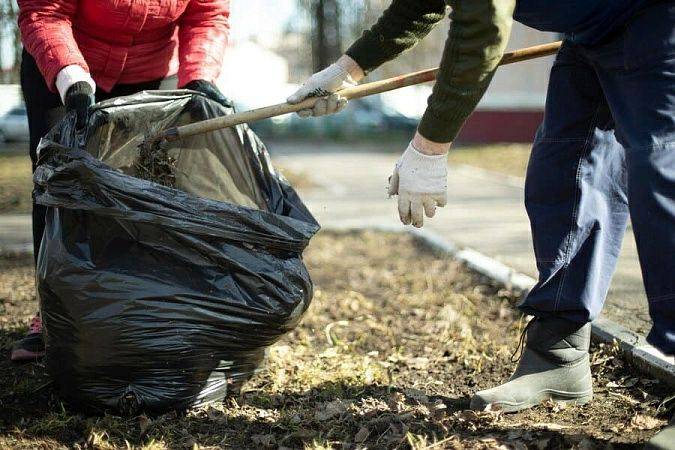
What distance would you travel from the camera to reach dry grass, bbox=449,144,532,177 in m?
10.6

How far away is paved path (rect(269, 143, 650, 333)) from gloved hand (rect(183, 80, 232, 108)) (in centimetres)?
175

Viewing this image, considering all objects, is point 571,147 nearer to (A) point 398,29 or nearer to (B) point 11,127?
(A) point 398,29

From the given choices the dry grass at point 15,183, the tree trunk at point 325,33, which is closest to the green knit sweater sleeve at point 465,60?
the dry grass at point 15,183

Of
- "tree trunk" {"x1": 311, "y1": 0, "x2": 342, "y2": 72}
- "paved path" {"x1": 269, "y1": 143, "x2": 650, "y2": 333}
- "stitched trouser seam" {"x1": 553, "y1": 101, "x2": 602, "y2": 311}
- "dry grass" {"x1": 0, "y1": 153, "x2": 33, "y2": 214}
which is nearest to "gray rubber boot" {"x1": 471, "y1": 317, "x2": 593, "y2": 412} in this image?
"stitched trouser seam" {"x1": 553, "y1": 101, "x2": 602, "y2": 311}

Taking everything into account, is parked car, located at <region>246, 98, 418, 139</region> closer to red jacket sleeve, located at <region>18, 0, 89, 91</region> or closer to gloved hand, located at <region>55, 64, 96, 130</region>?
red jacket sleeve, located at <region>18, 0, 89, 91</region>

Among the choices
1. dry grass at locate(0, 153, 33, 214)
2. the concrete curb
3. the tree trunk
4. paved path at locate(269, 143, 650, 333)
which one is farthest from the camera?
the tree trunk

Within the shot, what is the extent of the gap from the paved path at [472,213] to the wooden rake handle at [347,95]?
1162 millimetres

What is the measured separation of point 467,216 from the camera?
6207 mm

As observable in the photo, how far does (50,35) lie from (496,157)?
10.6m

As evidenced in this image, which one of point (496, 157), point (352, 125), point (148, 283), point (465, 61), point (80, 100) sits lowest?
point (352, 125)

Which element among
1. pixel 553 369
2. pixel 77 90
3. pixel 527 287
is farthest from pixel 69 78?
pixel 527 287

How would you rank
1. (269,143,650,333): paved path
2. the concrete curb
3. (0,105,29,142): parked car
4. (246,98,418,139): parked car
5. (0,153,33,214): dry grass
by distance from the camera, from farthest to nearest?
1. (246,98,418,139): parked car
2. (0,105,29,142): parked car
3. (0,153,33,214): dry grass
4. (269,143,650,333): paved path
5. the concrete curb

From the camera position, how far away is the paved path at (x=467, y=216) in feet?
11.6

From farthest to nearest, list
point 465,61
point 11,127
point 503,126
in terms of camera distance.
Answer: point 503,126
point 11,127
point 465,61
